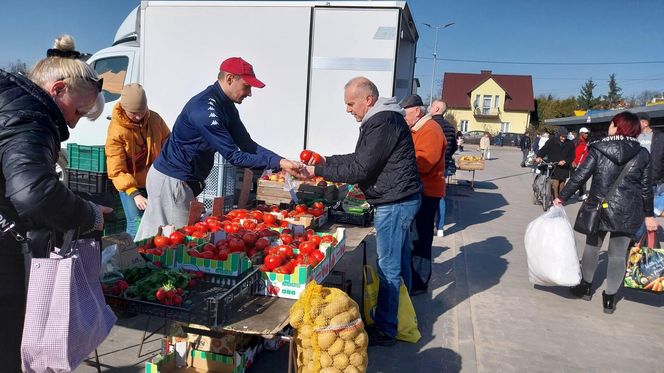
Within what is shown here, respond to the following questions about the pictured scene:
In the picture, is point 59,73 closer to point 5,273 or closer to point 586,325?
point 5,273

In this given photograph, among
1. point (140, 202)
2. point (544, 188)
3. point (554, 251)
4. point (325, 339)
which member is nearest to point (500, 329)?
point (554, 251)

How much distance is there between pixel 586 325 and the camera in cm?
500

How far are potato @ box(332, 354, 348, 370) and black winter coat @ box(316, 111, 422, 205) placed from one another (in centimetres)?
148

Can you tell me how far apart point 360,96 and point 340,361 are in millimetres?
2105

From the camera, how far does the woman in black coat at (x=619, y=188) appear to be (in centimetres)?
496

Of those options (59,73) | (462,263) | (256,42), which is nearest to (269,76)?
(256,42)

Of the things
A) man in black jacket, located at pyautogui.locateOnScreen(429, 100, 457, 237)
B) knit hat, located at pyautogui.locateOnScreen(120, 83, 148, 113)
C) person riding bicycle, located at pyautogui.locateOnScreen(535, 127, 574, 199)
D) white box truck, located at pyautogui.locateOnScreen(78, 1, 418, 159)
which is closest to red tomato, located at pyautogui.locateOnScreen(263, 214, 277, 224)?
knit hat, located at pyautogui.locateOnScreen(120, 83, 148, 113)

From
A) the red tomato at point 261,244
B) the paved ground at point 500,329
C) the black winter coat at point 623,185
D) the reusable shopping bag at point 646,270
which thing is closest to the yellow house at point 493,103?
the paved ground at point 500,329

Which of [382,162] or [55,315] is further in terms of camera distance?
[382,162]

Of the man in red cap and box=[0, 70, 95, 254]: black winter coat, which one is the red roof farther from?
box=[0, 70, 95, 254]: black winter coat

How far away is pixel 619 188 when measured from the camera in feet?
16.4

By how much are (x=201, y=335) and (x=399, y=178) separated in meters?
1.85

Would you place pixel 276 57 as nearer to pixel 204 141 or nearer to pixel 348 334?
pixel 204 141

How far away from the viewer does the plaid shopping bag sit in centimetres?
196
